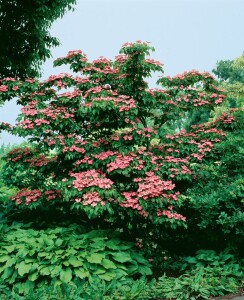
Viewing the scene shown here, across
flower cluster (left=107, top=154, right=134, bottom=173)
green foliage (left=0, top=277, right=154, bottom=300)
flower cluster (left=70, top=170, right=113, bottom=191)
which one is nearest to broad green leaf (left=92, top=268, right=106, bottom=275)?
green foliage (left=0, top=277, right=154, bottom=300)

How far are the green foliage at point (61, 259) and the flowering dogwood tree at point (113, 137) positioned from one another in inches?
20.9

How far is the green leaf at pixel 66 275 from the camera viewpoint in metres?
5.03

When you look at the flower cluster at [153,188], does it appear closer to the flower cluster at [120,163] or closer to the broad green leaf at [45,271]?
the flower cluster at [120,163]

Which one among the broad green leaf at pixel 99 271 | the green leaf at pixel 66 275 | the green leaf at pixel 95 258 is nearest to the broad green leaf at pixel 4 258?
the green leaf at pixel 66 275

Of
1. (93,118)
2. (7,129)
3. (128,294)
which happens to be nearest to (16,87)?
(7,129)

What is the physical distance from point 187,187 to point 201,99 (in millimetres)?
1801

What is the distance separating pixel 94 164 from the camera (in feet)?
20.4

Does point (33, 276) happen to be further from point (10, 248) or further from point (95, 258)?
point (95, 258)

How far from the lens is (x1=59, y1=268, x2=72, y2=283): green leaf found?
198 inches

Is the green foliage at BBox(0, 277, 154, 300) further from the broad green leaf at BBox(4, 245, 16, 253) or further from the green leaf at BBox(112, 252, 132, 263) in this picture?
the broad green leaf at BBox(4, 245, 16, 253)

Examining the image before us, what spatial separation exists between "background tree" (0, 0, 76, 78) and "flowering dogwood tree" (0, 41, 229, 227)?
98.1 inches

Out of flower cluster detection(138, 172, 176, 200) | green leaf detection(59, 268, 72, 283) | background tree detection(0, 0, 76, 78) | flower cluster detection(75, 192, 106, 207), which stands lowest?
green leaf detection(59, 268, 72, 283)

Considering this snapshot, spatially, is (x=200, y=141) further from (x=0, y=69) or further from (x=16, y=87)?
(x=0, y=69)

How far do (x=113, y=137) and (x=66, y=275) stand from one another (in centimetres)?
245
